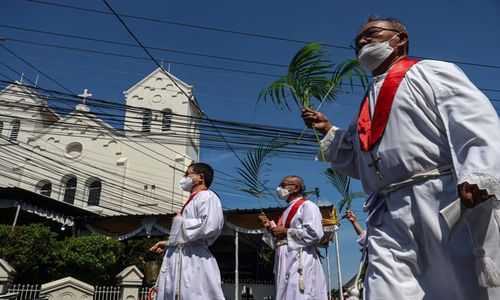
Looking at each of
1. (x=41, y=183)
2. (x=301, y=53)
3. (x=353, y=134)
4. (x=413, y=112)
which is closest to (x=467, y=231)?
(x=413, y=112)

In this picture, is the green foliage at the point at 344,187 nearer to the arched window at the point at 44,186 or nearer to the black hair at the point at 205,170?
the black hair at the point at 205,170

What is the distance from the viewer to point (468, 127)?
72.8 inches

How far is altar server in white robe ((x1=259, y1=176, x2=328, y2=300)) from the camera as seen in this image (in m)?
5.10

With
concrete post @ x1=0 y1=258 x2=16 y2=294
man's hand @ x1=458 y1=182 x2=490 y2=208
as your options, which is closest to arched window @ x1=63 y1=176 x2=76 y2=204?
concrete post @ x1=0 y1=258 x2=16 y2=294

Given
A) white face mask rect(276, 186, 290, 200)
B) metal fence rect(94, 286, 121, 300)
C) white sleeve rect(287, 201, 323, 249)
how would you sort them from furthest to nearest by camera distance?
metal fence rect(94, 286, 121, 300) < white face mask rect(276, 186, 290, 200) < white sleeve rect(287, 201, 323, 249)

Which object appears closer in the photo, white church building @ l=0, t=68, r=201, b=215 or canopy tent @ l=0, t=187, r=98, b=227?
canopy tent @ l=0, t=187, r=98, b=227

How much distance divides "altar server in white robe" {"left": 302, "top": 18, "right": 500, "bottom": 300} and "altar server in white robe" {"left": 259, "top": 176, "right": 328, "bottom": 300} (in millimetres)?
3039

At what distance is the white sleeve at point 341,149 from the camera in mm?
2598

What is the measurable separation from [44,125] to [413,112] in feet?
114

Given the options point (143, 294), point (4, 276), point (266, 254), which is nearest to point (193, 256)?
point (4, 276)

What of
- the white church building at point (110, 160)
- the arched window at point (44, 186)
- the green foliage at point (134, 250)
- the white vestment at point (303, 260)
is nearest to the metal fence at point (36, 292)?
the green foliage at point (134, 250)

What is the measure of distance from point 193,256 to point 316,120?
2.48 m

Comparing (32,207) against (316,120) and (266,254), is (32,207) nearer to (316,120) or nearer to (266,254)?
(266,254)

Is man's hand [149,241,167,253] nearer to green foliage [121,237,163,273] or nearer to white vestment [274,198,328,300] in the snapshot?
white vestment [274,198,328,300]
